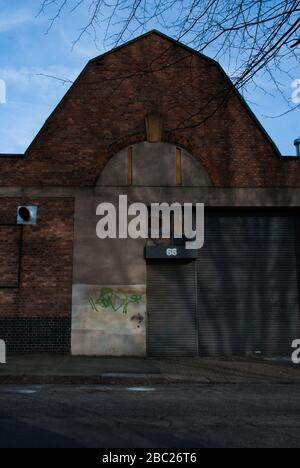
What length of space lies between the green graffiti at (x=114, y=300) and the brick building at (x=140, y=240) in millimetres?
30

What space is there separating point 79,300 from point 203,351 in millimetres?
4099

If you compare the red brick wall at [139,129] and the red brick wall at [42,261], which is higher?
the red brick wall at [139,129]

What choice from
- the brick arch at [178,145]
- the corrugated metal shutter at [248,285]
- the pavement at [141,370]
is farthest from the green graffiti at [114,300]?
the brick arch at [178,145]

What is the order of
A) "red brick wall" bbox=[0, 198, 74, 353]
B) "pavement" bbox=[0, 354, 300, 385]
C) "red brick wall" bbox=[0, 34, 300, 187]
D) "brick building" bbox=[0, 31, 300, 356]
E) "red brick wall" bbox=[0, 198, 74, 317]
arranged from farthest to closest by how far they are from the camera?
"red brick wall" bbox=[0, 34, 300, 187] → "brick building" bbox=[0, 31, 300, 356] → "red brick wall" bbox=[0, 198, 74, 317] → "red brick wall" bbox=[0, 198, 74, 353] → "pavement" bbox=[0, 354, 300, 385]

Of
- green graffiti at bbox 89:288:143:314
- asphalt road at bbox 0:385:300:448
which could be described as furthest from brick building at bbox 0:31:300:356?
asphalt road at bbox 0:385:300:448

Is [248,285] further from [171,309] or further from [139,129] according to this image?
[139,129]

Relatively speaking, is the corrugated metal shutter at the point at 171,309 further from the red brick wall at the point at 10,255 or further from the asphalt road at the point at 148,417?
the asphalt road at the point at 148,417

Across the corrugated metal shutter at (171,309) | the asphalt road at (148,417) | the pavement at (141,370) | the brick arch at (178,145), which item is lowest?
the pavement at (141,370)

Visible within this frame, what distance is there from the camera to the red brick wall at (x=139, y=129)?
1477 cm

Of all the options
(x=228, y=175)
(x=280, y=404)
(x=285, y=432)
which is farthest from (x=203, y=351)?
(x=285, y=432)

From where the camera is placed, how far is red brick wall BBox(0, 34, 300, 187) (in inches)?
581

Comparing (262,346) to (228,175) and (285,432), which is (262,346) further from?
(285,432)

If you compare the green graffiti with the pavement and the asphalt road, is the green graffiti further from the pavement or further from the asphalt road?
the asphalt road

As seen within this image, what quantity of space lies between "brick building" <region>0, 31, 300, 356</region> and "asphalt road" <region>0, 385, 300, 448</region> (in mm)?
5116
